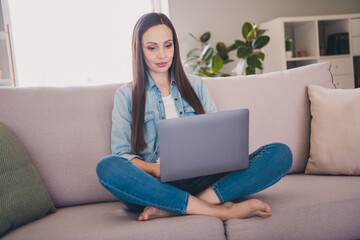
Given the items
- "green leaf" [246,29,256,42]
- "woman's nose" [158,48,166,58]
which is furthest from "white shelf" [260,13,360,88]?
"woman's nose" [158,48,166,58]

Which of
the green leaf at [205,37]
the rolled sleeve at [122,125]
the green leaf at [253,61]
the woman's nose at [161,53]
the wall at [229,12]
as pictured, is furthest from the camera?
the wall at [229,12]

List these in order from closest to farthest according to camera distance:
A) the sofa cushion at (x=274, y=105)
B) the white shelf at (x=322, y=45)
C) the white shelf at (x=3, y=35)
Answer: the sofa cushion at (x=274, y=105)
the white shelf at (x=3, y=35)
the white shelf at (x=322, y=45)

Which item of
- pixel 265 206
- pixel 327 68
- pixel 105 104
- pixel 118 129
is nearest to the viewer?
pixel 265 206

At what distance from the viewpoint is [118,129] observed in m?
1.45

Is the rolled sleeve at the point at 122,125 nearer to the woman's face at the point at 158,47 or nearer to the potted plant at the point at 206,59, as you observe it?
the woman's face at the point at 158,47

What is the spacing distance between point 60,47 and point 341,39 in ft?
9.71

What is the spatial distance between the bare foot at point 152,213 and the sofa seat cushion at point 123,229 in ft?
0.08

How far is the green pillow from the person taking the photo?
117 cm

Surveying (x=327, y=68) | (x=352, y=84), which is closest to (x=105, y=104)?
(x=327, y=68)

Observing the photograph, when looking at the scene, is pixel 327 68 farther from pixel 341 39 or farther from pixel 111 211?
pixel 341 39

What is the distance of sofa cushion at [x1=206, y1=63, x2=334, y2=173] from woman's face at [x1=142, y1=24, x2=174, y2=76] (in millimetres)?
256

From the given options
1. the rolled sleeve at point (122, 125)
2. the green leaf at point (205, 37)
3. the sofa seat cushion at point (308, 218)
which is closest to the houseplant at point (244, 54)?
the green leaf at point (205, 37)

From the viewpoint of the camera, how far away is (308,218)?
3.98 feet

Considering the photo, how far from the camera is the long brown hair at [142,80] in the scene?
1467 millimetres
